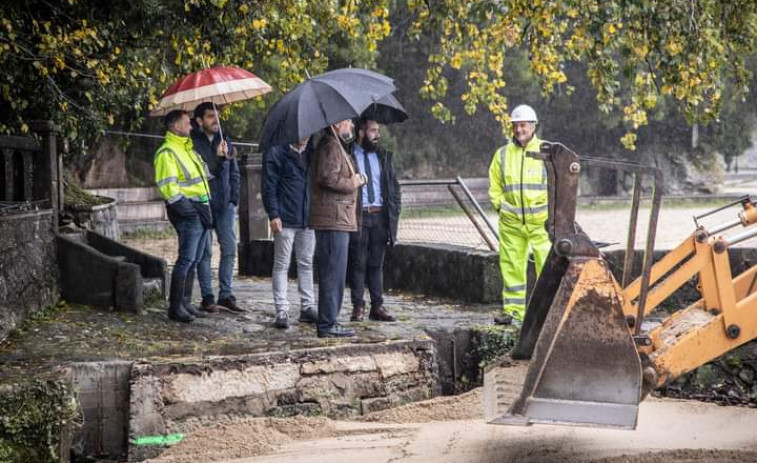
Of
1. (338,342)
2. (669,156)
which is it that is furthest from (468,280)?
(669,156)

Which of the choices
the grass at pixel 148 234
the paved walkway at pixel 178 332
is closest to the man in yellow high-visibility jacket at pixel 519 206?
the paved walkway at pixel 178 332

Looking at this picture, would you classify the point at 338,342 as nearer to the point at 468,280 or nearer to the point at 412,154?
the point at 468,280

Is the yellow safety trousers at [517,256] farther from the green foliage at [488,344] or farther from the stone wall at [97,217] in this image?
Result: the stone wall at [97,217]

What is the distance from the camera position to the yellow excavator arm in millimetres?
5555

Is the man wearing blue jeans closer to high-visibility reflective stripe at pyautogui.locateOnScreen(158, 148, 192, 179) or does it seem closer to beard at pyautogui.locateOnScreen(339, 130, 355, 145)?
high-visibility reflective stripe at pyautogui.locateOnScreen(158, 148, 192, 179)

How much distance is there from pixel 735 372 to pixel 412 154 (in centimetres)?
3117

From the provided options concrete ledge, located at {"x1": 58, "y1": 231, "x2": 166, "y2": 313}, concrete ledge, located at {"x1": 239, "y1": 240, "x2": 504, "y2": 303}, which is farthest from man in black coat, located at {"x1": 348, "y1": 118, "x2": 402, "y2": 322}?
concrete ledge, located at {"x1": 58, "y1": 231, "x2": 166, "y2": 313}

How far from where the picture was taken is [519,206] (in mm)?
9469

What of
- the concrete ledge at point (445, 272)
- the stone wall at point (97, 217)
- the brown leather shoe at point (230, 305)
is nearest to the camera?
the brown leather shoe at point (230, 305)

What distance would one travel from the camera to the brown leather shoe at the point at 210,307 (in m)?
10.2

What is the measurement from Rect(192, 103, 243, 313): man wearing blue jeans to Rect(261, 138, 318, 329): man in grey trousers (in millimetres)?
817

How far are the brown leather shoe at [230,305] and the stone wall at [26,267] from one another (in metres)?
1.49

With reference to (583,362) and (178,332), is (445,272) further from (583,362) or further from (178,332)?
(583,362)

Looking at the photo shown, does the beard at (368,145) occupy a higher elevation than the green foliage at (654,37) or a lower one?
lower
